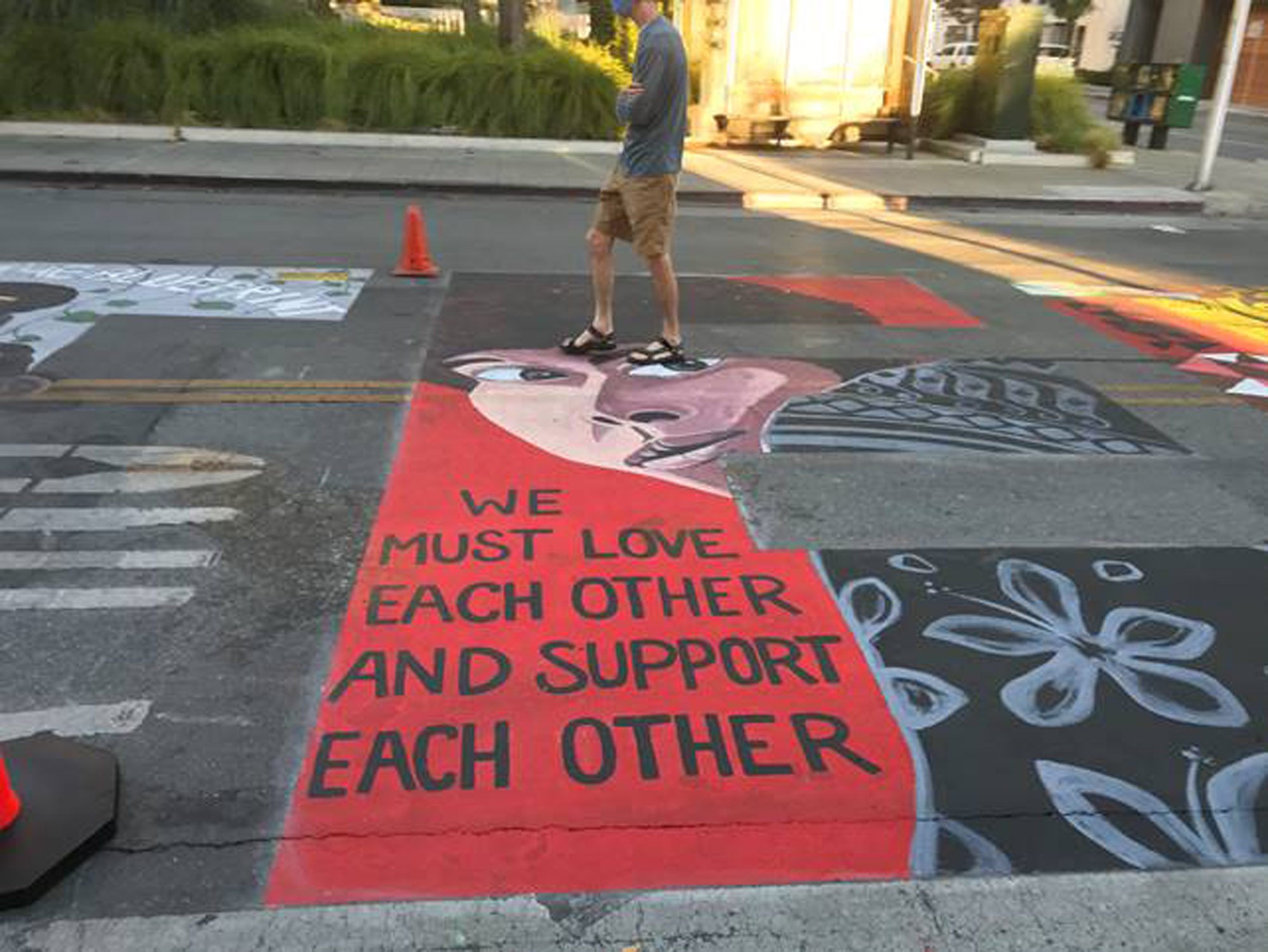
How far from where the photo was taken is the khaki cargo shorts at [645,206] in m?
6.12

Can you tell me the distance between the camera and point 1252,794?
9.65ft

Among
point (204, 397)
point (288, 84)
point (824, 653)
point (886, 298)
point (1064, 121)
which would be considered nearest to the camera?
point (824, 653)

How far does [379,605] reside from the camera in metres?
3.76

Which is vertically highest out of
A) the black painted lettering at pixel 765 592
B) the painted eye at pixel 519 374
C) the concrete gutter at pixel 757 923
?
the painted eye at pixel 519 374

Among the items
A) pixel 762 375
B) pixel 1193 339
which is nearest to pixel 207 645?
pixel 762 375

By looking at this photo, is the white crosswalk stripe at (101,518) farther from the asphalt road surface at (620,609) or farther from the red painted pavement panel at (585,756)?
the red painted pavement panel at (585,756)

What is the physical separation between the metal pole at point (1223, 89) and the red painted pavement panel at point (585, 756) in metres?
12.5

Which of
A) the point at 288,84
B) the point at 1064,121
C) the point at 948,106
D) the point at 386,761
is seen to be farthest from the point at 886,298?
the point at 288,84

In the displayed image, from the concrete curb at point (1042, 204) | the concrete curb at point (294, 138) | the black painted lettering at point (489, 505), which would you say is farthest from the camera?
the concrete curb at point (294, 138)

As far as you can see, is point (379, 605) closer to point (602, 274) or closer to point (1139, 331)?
point (602, 274)

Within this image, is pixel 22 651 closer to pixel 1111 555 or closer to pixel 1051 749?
pixel 1051 749

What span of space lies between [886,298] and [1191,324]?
226cm

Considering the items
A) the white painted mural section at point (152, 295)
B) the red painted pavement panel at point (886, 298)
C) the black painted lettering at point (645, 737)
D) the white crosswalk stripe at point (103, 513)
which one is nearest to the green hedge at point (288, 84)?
the white painted mural section at point (152, 295)

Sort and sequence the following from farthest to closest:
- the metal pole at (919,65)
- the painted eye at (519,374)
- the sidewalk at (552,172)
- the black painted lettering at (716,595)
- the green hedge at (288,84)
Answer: the green hedge at (288,84), the metal pole at (919,65), the sidewalk at (552,172), the painted eye at (519,374), the black painted lettering at (716,595)
